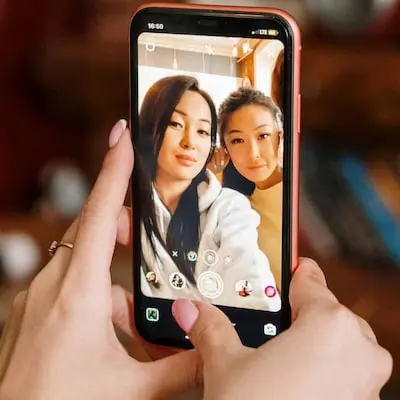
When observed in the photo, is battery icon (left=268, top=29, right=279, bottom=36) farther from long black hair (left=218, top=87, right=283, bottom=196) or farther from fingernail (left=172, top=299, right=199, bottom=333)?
fingernail (left=172, top=299, right=199, bottom=333)

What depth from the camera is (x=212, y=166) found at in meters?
0.48

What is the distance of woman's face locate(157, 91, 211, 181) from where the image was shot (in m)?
0.48

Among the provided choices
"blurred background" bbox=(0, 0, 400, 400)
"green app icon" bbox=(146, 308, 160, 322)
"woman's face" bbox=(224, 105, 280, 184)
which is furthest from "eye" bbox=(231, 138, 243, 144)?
"blurred background" bbox=(0, 0, 400, 400)

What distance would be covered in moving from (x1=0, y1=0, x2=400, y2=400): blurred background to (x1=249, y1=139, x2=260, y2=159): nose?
28cm

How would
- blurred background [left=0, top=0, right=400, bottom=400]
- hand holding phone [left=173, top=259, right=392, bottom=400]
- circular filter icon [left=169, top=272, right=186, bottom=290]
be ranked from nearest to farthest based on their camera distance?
hand holding phone [left=173, top=259, right=392, bottom=400] < circular filter icon [left=169, top=272, right=186, bottom=290] < blurred background [left=0, top=0, right=400, bottom=400]

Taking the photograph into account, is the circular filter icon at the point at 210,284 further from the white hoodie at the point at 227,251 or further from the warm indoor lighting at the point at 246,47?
the warm indoor lighting at the point at 246,47

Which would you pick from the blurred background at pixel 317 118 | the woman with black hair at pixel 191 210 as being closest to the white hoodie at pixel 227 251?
the woman with black hair at pixel 191 210

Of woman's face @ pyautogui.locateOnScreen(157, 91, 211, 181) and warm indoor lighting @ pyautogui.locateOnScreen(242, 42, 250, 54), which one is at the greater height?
warm indoor lighting @ pyautogui.locateOnScreen(242, 42, 250, 54)

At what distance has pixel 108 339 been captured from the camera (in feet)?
1.52

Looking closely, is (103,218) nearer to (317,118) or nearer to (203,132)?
(203,132)

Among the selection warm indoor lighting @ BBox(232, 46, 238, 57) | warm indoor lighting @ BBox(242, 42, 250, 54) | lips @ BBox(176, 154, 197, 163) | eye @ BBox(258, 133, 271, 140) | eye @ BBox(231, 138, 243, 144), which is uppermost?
warm indoor lighting @ BBox(242, 42, 250, 54)

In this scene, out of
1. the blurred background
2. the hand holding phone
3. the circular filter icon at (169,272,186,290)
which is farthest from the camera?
the blurred background

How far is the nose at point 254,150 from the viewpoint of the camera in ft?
1.54

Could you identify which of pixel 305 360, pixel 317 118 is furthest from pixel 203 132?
pixel 317 118
